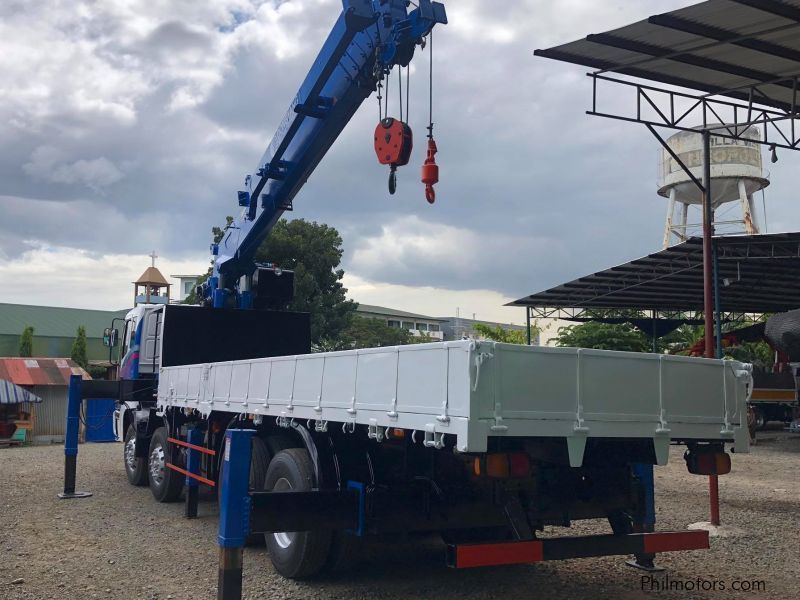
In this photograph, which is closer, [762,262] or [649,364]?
[649,364]

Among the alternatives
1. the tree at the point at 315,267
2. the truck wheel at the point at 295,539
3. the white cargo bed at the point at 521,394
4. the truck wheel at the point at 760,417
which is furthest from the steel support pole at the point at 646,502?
the tree at the point at 315,267

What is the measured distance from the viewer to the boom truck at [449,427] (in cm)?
454

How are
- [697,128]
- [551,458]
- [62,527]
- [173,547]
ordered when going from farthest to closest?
[697,128]
[62,527]
[173,547]
[551,458]

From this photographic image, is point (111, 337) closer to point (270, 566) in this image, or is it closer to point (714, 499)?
point (270, 566)

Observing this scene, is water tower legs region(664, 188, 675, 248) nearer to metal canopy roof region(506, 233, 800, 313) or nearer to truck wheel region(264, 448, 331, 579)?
metal canopy roof region(506, 233, 800, 313)

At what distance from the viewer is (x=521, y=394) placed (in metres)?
4.47

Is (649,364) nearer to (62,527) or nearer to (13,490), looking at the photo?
(62,527)

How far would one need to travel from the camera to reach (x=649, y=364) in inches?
200

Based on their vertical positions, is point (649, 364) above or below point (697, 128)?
below

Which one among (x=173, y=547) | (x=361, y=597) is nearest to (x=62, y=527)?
(x=173, y=547)

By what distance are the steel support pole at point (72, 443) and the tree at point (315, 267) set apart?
17.0 metres

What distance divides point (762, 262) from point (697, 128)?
12.9 m

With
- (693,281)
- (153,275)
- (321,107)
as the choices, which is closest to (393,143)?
(321,107)

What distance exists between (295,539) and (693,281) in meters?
19.9
